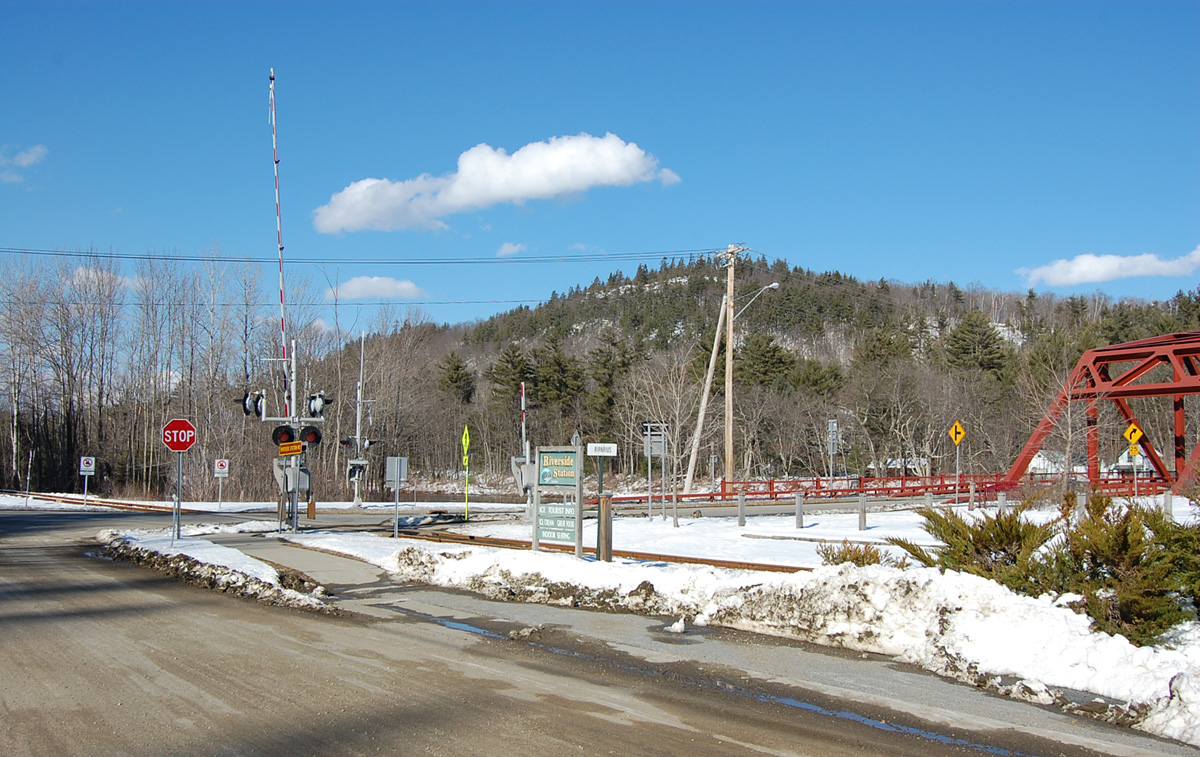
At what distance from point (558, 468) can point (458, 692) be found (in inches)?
317

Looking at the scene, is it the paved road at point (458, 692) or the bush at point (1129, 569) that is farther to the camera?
the bush at point (1129, 569)

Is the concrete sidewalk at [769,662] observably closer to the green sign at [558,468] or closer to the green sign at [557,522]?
the green sign at [557,522]

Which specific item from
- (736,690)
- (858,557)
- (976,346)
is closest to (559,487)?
(858,557)

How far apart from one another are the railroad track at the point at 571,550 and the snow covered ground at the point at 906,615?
1.29 meters

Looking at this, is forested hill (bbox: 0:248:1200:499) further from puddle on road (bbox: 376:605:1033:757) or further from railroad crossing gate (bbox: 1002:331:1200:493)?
puddle on road (bbox: 376:605:1033:757)

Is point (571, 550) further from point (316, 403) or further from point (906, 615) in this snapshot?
point (906, 615)

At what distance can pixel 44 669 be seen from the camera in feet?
25.1

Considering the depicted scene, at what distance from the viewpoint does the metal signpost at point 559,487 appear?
14.5 metres

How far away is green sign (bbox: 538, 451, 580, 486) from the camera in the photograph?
14.7 metres

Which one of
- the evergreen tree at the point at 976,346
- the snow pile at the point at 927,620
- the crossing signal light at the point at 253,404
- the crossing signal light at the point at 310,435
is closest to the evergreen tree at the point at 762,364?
the evergreen tree at the point at 976,346

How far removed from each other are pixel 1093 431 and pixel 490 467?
186 feet

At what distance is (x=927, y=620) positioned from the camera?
8.70 m

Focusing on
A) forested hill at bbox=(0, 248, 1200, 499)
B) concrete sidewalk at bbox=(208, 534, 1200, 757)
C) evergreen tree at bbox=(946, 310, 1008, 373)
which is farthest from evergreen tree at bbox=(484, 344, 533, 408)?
concrete sidewalk at bbox=(208, 534, 1200, 757)

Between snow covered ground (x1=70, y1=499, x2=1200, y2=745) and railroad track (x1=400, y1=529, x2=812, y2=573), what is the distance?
129 cm
